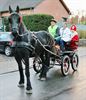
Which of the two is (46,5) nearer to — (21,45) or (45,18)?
(45,18)

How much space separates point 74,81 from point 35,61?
1720 millimetres

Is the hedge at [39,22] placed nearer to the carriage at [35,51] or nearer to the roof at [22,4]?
the roof at [22,4]

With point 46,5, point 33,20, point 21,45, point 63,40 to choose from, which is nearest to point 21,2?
point 46,5

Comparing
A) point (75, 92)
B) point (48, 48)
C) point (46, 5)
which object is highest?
point (46, 5)

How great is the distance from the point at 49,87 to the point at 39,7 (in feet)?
120

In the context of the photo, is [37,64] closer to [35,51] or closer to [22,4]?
[35,51]

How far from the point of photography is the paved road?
8.55 metres

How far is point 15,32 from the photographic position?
28.5 feet

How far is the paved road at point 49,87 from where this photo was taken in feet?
28.0

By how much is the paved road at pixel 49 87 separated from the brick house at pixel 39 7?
32.6 m

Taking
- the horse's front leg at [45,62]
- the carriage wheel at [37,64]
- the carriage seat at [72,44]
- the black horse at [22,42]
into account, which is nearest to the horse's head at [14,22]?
the black horse at [22,42]

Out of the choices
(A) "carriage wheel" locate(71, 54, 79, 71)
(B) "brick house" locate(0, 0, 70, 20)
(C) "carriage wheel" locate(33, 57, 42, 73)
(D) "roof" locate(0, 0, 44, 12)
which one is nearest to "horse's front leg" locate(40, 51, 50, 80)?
(C) "carriage wheel" locate(33, 57, 42, 73)

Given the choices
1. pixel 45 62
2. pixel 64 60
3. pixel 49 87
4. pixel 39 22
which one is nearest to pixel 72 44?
pixel 64 60

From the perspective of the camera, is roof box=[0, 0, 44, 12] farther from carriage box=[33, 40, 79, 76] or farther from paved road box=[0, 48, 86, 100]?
paved road box=[0, 48, 86, 100]
